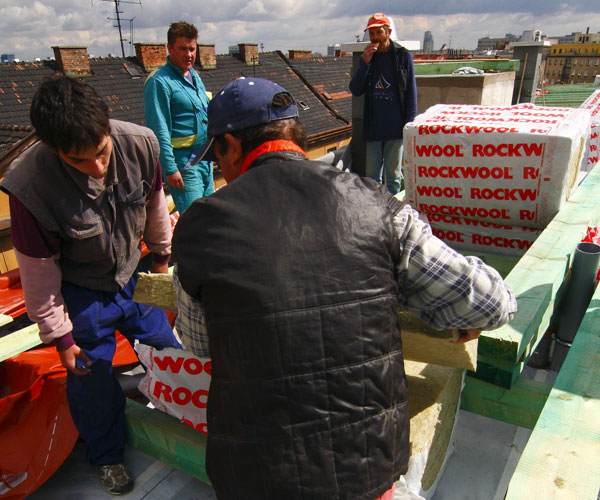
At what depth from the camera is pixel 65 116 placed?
173 cm

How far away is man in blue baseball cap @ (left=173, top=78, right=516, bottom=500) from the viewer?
1184mm

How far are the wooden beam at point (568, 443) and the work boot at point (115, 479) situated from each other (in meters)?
1.75

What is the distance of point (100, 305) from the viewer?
223 centimetres

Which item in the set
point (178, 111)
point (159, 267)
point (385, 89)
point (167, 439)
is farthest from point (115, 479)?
point (385, 89)

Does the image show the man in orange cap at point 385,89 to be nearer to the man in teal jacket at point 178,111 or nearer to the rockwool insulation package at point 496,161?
the rockwool insulation package at point 496,161

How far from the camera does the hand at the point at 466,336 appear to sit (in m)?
1.58

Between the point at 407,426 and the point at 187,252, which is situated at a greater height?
the point at 187,252

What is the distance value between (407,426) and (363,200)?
701mm

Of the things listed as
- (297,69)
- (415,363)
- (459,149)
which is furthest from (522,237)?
(297,69)

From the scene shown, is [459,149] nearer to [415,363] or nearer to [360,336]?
[415,363]

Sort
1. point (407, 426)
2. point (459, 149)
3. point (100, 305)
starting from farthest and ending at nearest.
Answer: point (459, 149)
point (100, 305)
point (407, 426)

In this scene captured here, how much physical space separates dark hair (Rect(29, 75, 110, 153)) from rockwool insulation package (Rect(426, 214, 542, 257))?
2.42m

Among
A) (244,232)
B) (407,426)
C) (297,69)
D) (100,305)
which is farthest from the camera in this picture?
(297,69)

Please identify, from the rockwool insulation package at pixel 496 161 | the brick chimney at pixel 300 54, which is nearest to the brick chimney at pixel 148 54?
the brick chimney at pixel 300 54
